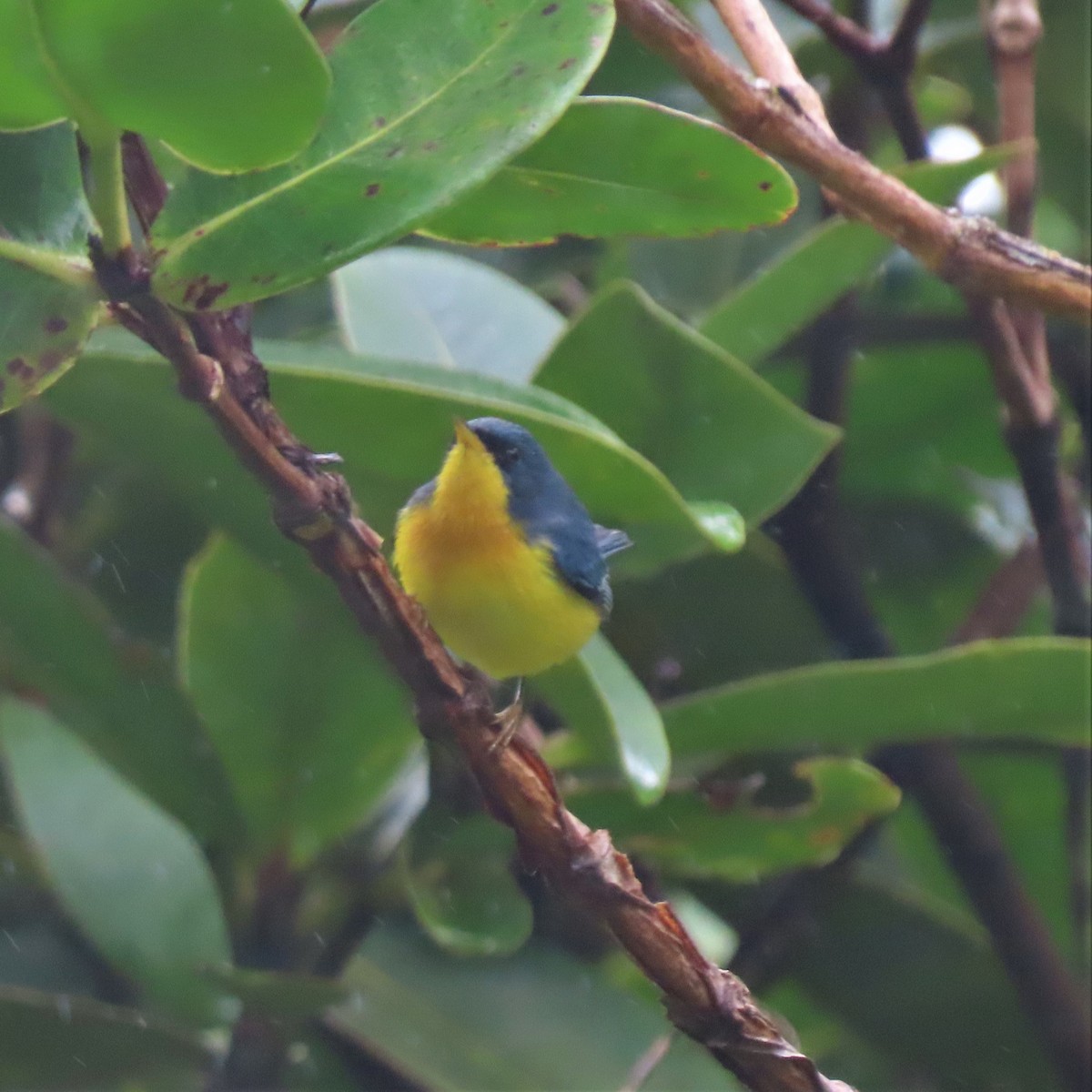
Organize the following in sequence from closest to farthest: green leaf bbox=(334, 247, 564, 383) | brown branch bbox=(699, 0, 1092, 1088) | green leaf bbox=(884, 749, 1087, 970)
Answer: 1. brown branch bbox=(699, 0, 1092, 1088)
2. green leaf bbox=(334, 247, 564, 383)
3. green leaf bbox=(884, 749, 1087, 970)

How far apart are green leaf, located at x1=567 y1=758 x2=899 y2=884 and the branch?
1.72 ft

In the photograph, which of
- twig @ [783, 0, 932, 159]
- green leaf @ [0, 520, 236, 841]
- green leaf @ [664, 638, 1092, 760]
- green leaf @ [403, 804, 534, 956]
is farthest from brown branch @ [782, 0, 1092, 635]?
green leaf @ [0, 520, 236, 841]

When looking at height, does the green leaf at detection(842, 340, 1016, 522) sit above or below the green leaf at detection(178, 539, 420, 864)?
above

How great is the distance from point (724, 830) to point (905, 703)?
209mm

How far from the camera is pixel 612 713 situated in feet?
3.45

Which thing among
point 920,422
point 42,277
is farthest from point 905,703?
point 42,277

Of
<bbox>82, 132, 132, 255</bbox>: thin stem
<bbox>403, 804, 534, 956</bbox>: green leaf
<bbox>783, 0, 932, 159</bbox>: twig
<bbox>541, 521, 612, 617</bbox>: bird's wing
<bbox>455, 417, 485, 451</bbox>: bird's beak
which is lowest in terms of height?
<bbox>403, 804, 534, 956</bbox>: green leaf

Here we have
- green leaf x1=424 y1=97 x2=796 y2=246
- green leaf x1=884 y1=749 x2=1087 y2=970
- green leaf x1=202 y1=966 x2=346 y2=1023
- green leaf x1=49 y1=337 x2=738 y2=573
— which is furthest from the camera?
green leaf x1=884 y1=749 x2=1087 y2=970

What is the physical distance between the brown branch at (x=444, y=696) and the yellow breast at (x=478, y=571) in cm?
51

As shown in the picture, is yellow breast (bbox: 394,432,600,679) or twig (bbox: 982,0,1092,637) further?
yellow breast (bbox: 394,432,600,679)

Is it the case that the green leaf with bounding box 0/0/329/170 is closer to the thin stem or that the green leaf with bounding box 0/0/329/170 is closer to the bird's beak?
the thin stem

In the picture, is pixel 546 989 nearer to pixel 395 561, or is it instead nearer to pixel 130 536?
pixel 395 561

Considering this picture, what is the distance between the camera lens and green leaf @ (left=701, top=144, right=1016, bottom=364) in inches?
Result: 45.8

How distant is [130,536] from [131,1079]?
0.55 m
